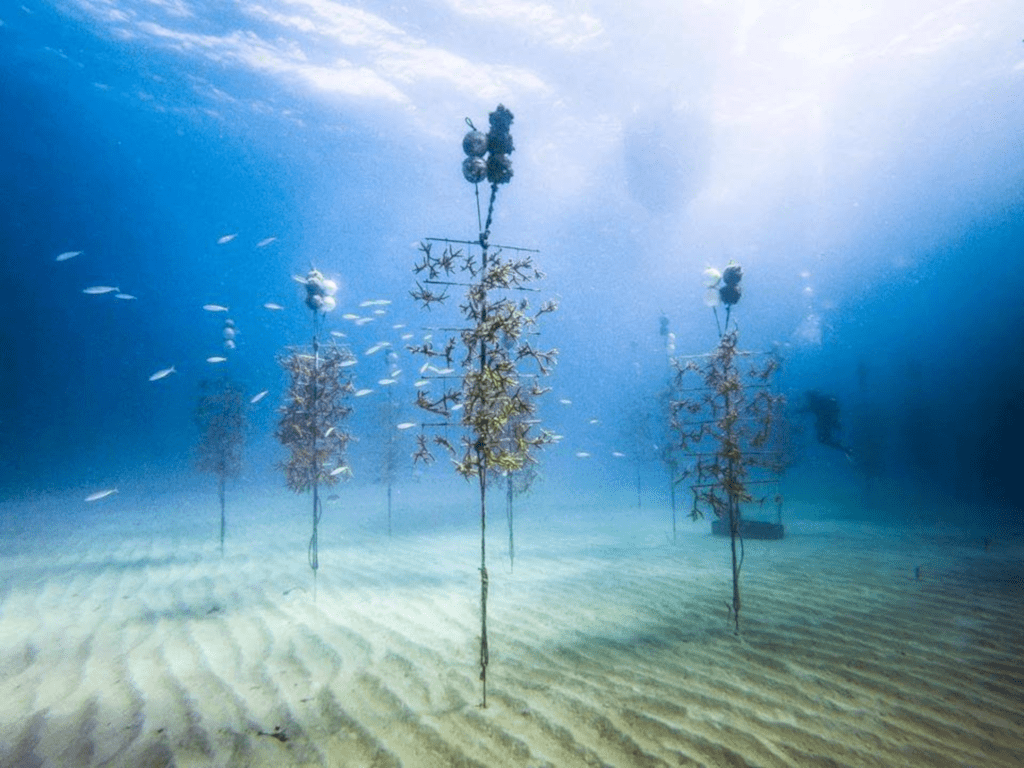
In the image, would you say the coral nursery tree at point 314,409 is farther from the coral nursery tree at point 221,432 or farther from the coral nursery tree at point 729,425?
the coral nursery tree at point 729,425

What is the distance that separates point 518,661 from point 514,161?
5471 cm

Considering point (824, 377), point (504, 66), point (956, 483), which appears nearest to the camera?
point (504, 66)

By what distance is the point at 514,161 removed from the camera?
170ft

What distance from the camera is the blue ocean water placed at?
2980cm

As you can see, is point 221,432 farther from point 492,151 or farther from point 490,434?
point 492,151

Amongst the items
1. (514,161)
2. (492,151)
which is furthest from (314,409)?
(514,161)

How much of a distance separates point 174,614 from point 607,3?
3562cm

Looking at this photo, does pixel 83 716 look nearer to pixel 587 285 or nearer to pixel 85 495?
pixel 85 495

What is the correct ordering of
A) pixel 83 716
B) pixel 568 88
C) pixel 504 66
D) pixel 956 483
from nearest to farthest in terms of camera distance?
pixel 83 716
pixel 504 66
pixel 568 88
pixel 956 483

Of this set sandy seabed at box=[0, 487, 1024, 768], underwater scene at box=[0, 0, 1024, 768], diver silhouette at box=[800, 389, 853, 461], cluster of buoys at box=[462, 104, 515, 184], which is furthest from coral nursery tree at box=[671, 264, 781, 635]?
diver silhouette at box=[800, 389, 853, 461]

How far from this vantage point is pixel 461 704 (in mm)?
4988

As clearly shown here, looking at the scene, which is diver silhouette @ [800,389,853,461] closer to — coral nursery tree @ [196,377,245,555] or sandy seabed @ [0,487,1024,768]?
sandy seabed @ [0,487,1024,768]

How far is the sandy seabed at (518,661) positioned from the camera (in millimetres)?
4211

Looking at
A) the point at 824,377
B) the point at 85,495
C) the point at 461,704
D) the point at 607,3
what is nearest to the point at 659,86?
the point at 607,3
